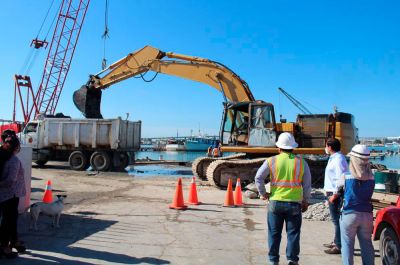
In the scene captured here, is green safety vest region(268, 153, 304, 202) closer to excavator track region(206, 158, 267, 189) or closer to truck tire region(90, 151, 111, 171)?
excavator track region(206, 158, 267, 189)

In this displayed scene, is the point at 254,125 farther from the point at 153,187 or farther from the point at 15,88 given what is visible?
the point at 15,88

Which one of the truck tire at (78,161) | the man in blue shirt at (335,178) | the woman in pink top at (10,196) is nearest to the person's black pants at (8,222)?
the woman in pink top at (10,196)

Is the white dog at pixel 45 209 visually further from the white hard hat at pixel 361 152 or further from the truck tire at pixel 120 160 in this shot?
the truck tire at pixel 120 160

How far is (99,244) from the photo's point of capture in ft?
21.6

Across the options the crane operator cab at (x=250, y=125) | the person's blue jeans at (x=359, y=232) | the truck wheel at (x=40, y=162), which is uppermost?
the crane operator cab at (x=250, y=125)

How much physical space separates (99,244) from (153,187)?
859 cm

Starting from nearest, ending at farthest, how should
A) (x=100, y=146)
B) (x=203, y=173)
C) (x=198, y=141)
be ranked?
(x=203, y=173) < (x=100, y=146) < (x=198, y=141)

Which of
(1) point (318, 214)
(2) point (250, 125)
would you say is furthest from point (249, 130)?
(1) point (318, 214)

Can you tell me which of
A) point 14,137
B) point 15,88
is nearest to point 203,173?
point 14,137

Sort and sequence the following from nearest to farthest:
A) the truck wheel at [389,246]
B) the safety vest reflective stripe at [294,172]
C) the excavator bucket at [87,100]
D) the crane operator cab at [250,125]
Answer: the truck wheel at [389,246] < the safety vest reflective stripe at [294,172] < the crane operator cab at [250,125] < the excavator bucket at [87,100]

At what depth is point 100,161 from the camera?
21.9 meters

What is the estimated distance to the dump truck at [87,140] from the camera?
71.4 ft

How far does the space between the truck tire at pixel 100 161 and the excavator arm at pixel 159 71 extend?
2.66 metres

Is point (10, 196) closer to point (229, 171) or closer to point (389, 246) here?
point (389, 246)
